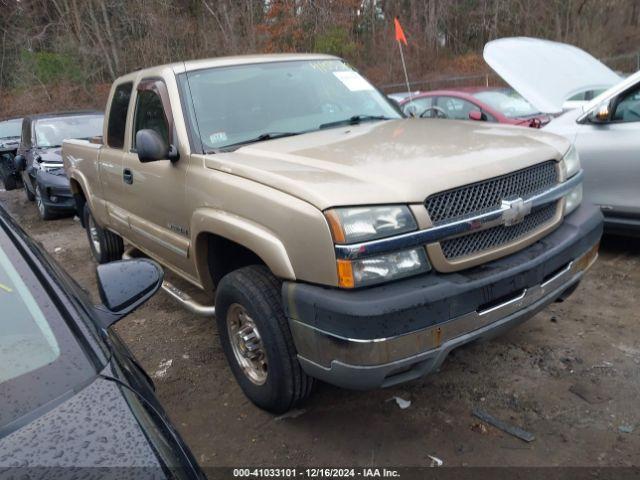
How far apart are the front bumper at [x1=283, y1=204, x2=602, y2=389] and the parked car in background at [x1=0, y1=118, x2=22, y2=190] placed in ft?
29.0

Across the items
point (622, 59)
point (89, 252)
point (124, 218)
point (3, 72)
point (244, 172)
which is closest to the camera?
point (244, 172)

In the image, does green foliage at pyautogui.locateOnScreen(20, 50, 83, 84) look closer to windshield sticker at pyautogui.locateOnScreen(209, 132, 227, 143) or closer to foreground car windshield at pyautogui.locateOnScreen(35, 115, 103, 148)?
foreground car windshield at pyautogui.locateOnScreen(35, 115, 103, 148)

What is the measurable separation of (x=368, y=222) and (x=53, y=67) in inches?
1048

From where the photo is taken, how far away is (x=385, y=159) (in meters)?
2.79

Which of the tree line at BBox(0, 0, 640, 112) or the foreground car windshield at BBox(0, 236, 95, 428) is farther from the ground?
the tree line at BBox(0, 0, 640, 112)

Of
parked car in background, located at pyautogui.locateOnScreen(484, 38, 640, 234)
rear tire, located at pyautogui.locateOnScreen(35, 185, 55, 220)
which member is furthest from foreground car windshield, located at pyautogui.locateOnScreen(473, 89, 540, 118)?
rear tire, located at pyautogui.locateOnScreen(35, 185, 55, 220)

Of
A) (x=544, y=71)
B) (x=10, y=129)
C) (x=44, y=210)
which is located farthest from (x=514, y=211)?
(x=10, y=129)

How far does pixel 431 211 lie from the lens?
2475 mm

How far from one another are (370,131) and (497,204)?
1.11 metres

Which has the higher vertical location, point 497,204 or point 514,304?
point 497,204

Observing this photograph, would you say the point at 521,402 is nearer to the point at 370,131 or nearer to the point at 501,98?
the point at 370,131

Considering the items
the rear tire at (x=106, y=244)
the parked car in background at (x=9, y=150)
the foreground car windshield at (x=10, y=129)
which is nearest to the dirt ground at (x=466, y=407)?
the rear tire at (x=106, y=244)

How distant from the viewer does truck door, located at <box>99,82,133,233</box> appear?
14.9 feet

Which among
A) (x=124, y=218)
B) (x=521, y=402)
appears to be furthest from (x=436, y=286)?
(x=124, y=218)
